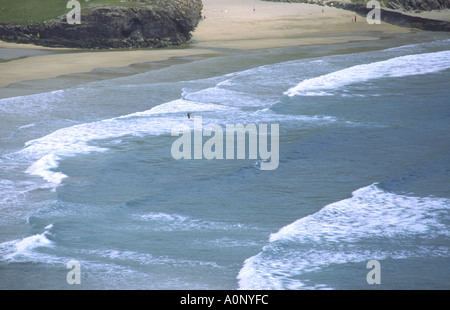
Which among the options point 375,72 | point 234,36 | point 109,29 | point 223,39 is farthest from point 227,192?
point 234,36

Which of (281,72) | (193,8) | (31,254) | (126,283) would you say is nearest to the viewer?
(126,283)

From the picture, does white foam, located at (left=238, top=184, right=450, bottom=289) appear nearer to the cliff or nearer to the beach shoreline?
the beach shoreline

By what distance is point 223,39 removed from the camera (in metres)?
34.7

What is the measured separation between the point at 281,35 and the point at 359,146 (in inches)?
940

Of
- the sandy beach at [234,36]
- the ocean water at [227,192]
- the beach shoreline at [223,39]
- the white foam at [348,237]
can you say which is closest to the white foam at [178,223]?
the ocean water at [227,192]

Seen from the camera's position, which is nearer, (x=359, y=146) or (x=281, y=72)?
(x=359, y=146)

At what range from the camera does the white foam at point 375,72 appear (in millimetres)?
20564

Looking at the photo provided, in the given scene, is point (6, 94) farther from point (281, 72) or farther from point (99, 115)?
point (281, 72)

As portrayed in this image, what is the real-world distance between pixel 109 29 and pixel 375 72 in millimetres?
15620

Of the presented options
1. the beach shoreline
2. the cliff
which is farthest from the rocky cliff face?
the cliff

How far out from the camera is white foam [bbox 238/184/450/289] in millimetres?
7613

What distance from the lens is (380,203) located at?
9953 mm

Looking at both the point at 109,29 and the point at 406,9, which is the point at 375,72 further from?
the point at 406,9
